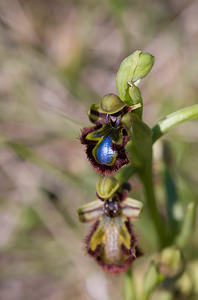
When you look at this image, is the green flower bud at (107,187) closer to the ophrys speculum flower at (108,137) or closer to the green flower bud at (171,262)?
the ophrys speculum flower at (108,137)

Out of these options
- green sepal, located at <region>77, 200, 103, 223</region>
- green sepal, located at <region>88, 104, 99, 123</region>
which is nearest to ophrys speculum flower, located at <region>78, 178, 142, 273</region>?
green sepal, located at <region>77, 200, 103, 223</region>

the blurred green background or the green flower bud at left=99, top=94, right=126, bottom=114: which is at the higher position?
the blurred green background

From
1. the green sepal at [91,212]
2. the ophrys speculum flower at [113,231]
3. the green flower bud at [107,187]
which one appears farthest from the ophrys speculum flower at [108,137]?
the green sepal at [91,212]

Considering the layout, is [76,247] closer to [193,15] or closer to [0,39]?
[0,39]

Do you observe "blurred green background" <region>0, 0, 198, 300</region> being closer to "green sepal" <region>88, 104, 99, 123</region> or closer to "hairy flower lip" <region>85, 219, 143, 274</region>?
"hairy flower lip" <region>85, 219, 143, 274</region>

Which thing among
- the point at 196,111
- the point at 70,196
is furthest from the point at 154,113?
the point at 196,111

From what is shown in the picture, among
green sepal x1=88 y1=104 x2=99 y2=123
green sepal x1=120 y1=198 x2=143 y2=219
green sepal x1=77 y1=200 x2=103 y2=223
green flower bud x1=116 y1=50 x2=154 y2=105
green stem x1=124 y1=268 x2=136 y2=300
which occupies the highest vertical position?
green sepal x1=88 y1=104 x2=99 y2=123

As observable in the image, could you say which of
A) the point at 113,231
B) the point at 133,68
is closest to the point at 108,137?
the point at 133,68

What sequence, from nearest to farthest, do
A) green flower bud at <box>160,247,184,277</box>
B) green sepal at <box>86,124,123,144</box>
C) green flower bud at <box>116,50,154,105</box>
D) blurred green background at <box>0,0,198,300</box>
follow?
green flower bud at <box>116,50,154,105</box> → green sepal at <box>86,124,123,144</box> → green flower bud at <box>160,247,184,277</box> → blurred green background at <box>0,0,198,300</box>
